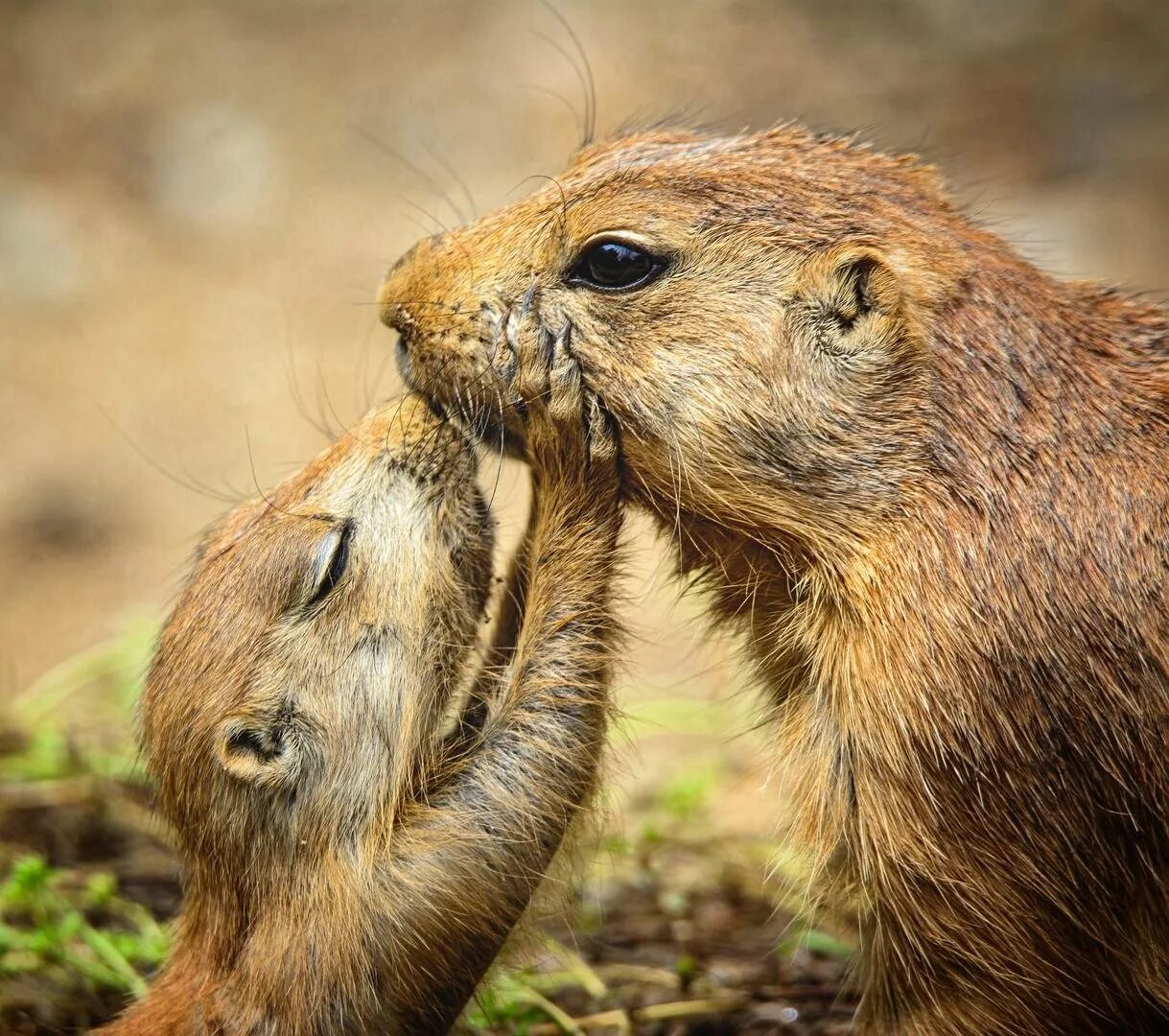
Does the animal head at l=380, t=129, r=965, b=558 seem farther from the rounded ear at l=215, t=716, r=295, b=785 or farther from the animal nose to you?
the rounded ear at l=215, t=716, r=295, b=785

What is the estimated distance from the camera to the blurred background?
943 centimetres

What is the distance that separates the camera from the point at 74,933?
17.0 feet

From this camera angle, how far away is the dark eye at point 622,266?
13.3 ft

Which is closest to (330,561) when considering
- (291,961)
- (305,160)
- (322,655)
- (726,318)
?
(322,655)

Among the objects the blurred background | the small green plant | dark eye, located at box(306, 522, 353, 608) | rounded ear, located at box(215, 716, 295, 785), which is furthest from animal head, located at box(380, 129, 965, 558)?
the blurred background

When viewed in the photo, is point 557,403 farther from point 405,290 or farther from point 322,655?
point 322,655

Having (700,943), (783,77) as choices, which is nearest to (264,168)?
(783,77)

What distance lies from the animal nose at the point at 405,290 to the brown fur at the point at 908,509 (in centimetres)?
2

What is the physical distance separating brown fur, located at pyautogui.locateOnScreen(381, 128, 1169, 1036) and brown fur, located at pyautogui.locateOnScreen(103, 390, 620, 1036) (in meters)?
0.36

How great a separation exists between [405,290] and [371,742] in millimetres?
1339

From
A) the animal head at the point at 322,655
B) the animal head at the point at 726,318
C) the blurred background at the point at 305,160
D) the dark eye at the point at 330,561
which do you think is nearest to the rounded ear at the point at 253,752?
the animal head at the point at 322,655

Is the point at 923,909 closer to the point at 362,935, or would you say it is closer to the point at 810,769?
the point at 810,769

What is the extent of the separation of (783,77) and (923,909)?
27.6 ft

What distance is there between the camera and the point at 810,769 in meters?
3.91
